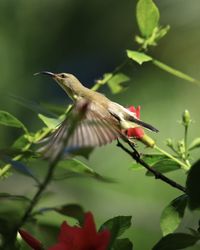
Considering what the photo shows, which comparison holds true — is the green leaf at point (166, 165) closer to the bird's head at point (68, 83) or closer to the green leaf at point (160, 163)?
the green leaf at point (160, 163)

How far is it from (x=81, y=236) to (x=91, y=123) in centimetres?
28

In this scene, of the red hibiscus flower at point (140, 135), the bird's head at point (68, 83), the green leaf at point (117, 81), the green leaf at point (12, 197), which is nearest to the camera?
the green leaf at point (12, 197)

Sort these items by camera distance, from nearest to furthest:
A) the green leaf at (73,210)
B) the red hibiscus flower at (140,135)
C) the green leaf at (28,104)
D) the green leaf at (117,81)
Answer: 1. the green leaf at (73,210)
2. the green leaf at (28,104)
3. the red hibiscus flower at (140,135)
4. the green leaf at (117,81)

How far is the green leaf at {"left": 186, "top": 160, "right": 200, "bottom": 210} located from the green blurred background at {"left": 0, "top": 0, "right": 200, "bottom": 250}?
1.69 m

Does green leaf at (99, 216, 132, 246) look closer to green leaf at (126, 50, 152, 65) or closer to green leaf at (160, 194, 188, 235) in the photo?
green leaf at (160, 194, 188, 235)

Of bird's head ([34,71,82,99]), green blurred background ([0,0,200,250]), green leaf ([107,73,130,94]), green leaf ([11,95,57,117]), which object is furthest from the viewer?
green blurred background ([0,0,200,250])

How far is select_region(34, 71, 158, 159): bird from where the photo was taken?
2.20ft

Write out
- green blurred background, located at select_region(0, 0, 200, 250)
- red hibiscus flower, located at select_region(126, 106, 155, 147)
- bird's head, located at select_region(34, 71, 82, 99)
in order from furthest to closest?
green blurred background, located at select_region(0, 0, 200, 250), bird's head, located at select_region(34, 71, 82, 99), red hibiscus flower, located at select_region(126, 106, 155, 147)

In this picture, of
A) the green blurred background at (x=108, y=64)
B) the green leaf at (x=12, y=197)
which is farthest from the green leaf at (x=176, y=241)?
the green blurred background at (x=108, y=64)

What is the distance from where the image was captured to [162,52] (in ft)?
12.4

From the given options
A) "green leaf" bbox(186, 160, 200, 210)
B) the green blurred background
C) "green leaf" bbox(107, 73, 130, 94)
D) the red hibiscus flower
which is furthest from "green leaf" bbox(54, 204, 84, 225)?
the green blurred background

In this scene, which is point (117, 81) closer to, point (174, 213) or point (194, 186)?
point (174, 213)

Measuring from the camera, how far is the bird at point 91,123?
67 centimetres

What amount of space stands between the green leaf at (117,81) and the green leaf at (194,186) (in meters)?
0.49
